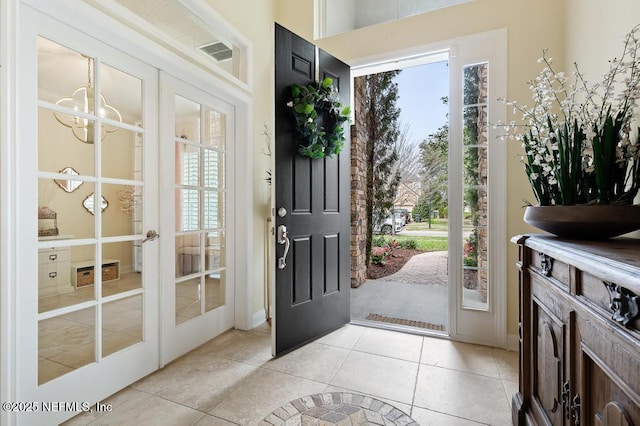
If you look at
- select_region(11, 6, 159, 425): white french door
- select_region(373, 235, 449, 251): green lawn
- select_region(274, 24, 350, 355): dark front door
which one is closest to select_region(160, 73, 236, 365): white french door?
select_region(11, 6, 159, 425): white french door

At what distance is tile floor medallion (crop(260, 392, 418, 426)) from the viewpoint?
60.7 inches

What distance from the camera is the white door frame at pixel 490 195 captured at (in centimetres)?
238

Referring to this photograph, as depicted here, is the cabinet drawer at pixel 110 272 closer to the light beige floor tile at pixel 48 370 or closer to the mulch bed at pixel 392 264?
the light beige floor tile at pixel 48 370

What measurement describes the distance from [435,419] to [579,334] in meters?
0.99

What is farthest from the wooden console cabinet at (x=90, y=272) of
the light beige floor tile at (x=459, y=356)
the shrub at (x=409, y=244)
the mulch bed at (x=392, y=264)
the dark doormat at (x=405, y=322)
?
the shrub at (x=409, y=244)

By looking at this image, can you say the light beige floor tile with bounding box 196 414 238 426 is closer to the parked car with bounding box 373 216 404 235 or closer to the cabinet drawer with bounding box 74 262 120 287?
the cabinet drawer with bounding box 74 262 120 287

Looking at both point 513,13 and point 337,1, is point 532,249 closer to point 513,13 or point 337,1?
point 513,13

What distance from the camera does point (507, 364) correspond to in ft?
7.02

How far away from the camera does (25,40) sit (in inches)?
54.7

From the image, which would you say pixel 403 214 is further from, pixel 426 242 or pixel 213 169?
pixel 213 169

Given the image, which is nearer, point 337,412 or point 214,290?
point 337,412

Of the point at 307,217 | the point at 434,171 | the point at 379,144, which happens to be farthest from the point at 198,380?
the point at 434,171

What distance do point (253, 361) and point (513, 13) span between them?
130 inches

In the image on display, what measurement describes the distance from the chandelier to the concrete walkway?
272 cm
